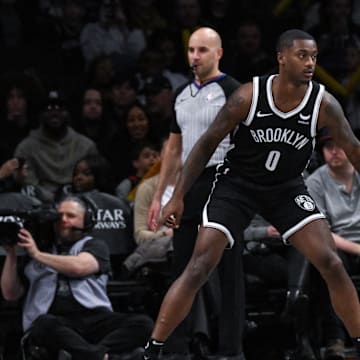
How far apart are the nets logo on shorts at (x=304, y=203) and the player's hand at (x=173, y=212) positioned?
618mm

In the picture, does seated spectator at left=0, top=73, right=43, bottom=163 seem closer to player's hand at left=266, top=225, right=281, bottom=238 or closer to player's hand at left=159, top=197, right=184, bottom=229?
player's hand at left=266, top=225, right=281, bottom=238

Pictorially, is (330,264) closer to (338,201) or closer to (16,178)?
(338,201)

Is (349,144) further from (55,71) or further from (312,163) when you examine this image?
(55,71)

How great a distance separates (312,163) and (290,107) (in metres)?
2.61

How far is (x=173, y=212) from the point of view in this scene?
6355 mm

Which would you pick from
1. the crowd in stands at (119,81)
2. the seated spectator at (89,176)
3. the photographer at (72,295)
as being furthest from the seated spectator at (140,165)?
the photographer at (72,295)

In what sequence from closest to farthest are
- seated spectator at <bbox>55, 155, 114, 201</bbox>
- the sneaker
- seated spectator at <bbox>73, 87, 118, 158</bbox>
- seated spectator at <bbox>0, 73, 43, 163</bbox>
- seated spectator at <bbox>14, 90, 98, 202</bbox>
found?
1. the sneaker
2. seated spectator at <bbox>55, 155, 114, 201</bbox>
3. seated spectator at <bbox>14, 90, 98, 202</bbox>
4. seated spectator at <bbox>0, 73, 43, 163</bbox>
5. seated spectator at <bbox>73, 87, 118, 158</bbox>

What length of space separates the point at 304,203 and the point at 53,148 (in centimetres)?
310

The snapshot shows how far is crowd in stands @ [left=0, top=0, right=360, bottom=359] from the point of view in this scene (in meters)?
8.35

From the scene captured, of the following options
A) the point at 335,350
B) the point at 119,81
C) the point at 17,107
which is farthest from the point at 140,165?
the point at 335,350

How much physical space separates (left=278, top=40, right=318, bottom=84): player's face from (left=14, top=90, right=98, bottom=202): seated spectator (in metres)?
2.95

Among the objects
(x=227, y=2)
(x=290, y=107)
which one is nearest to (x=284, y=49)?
(x=290, y=107)

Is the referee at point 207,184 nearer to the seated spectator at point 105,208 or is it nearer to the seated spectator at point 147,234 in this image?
the seated spectator at point 147,234

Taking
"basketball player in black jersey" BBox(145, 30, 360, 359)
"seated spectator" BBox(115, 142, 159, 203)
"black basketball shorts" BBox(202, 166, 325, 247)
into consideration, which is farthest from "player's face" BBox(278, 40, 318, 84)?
"seated spectator" BBox(115, 142, 159, 203)
